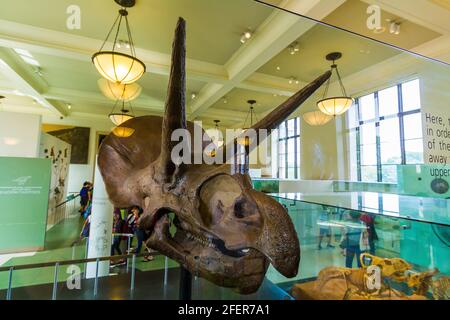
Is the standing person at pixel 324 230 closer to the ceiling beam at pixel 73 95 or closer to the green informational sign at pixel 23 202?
the green informational sign at pixel 23 202

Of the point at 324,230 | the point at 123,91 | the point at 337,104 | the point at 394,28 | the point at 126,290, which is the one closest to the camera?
Result: the point at 324,230

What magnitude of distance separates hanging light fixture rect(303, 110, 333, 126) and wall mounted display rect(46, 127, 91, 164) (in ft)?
24.4

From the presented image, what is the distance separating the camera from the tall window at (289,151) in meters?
2.80

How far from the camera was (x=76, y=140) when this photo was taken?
7.96m

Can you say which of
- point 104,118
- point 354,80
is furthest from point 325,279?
point 104,118

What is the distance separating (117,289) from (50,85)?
19.7 feet

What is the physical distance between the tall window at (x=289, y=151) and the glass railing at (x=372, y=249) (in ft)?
4.15

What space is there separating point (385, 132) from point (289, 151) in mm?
1108

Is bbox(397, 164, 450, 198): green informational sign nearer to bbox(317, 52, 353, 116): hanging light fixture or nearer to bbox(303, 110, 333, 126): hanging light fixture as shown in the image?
bbox(317, 52, 353, 116): hanging light fixture

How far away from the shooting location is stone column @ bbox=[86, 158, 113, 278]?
2709mm

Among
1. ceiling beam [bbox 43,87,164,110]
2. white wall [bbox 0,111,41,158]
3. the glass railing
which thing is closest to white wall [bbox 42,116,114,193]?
ceiling beam [bbox 43,87,164,110]

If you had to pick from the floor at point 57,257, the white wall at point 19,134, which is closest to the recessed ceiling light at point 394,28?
the floor at point 57,257

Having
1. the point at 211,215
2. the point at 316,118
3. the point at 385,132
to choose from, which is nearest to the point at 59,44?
the point at 316,118

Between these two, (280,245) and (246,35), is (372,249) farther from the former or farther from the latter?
(246,35)
